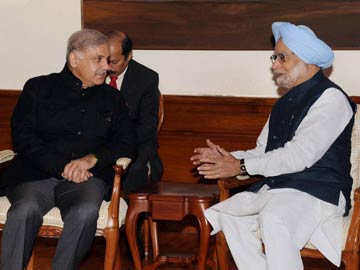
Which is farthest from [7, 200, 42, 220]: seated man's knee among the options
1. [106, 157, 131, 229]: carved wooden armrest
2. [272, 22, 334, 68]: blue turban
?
[272, 22, 334, 68]: blue turban

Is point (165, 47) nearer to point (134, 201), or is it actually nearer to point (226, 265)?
point (134, 201)

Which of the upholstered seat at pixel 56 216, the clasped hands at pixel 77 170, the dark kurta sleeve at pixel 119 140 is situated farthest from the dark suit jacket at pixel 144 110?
the upholstered seat at pixel 56 216

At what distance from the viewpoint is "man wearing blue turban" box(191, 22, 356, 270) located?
4129 millimetres

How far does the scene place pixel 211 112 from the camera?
5723 mm

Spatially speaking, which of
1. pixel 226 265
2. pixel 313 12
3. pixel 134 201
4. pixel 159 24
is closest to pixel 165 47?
pixel 159 24

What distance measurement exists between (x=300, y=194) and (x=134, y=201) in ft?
3.06

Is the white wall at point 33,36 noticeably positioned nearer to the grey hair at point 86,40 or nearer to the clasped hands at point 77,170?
the grey hair at point 86,40

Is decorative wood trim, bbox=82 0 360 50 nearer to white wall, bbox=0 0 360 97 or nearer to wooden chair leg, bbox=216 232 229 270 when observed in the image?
white wall, bbox=0 0 360 97

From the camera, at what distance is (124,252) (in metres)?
5.52

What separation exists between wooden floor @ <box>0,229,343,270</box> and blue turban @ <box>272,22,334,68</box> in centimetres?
143

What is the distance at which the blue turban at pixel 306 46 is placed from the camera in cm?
437

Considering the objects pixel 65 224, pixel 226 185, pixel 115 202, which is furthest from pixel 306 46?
pixel 65 224

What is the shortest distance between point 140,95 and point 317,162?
141 cm

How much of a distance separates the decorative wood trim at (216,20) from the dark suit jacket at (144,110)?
0.42 metres
